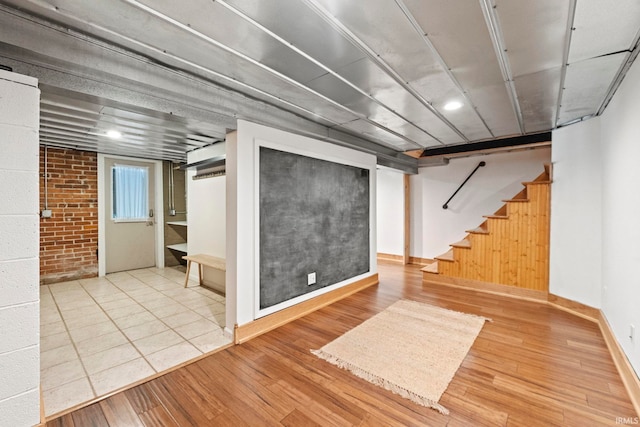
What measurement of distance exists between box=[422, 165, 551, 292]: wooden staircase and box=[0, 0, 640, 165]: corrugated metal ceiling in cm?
142

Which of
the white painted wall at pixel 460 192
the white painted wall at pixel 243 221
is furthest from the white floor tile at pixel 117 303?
the white painted wall at pixel 460 192

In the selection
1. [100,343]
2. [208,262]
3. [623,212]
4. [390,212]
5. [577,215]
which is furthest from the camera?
[390,212]

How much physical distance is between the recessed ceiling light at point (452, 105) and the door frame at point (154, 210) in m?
5.39

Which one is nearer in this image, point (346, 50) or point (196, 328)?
point (346, 50)

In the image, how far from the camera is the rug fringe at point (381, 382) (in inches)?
72.7

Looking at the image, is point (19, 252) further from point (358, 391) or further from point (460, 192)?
point (460, 192)

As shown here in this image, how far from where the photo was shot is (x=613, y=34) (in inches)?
65.1

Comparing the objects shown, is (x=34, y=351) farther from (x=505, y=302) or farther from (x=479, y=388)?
(x=505, y=302)

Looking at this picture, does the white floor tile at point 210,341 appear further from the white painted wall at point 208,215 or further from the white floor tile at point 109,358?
the white painted wall at point 208,215

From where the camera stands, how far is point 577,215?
134 inches

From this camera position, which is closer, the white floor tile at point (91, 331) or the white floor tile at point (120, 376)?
the white floor tile at point (120, 376)

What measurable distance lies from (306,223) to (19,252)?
7.91ft

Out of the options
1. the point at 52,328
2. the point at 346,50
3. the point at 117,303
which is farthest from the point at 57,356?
the point at 346,50

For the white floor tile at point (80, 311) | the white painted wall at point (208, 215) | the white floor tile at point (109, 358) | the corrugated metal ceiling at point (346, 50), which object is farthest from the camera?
the white painted wall at point (208, 215)
